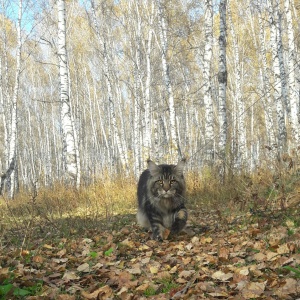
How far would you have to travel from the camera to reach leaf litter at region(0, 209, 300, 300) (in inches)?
103

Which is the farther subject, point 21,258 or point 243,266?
point 21,258

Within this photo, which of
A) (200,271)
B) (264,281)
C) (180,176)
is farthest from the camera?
(180,176)

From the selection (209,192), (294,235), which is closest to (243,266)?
(294,235)

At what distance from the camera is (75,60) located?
2673 centimetres

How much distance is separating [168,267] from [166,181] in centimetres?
154

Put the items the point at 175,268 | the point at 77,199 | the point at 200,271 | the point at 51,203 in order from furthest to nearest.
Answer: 1. the point at 77,199
2. the point at 51,203
3. the point at 175,268
4. the point at 200,271

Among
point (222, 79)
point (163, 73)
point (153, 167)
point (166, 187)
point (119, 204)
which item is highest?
point (163, 73)

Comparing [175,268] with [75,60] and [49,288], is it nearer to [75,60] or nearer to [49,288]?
[49,288]

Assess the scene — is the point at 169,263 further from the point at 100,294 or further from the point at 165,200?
the point at 165,200

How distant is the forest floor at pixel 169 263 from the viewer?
8.71 feet

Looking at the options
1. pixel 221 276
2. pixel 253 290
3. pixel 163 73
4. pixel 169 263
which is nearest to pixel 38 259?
pixel 169 263

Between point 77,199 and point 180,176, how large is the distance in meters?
4.77

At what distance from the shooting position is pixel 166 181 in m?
4.78

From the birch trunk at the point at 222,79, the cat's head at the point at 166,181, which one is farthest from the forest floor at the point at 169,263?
the birch trunk at the point at 222,79
